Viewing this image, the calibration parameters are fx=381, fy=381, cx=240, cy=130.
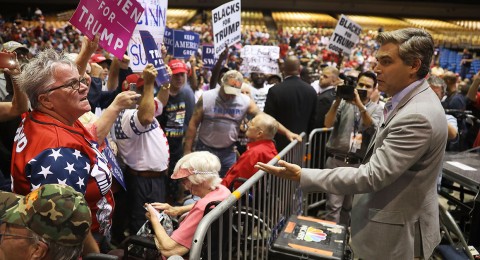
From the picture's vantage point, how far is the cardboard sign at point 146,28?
325 cm

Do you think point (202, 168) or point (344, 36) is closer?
point (202, 168)

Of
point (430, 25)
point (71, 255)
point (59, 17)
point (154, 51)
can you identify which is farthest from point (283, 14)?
point (71, 255)

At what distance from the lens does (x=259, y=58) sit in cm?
691

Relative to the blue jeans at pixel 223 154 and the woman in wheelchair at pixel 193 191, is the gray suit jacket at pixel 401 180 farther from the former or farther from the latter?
the blue jeans at pixel 223 154

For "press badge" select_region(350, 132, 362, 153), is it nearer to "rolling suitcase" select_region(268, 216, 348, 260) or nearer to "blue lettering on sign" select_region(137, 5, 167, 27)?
"rolling suitcase" select_region(268, 216, 348, 260)

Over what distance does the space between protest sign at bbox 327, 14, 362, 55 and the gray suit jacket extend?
435 cm

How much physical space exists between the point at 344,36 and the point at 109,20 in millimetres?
4334

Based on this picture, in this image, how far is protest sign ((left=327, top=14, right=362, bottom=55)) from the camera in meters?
6.02

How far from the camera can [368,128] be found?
3.80 metres

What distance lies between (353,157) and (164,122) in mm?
2197

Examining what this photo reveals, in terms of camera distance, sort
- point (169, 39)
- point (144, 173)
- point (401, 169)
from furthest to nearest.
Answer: point (169, 39) → point (144, 173) → point (401, 169)

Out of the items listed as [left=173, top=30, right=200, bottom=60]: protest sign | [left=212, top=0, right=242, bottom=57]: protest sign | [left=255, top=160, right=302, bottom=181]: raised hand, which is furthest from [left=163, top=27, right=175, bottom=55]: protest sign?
[left=255, top=160, right=302, bottom=181]: raised hand

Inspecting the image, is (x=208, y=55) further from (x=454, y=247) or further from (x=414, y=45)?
(x=414, y=45)

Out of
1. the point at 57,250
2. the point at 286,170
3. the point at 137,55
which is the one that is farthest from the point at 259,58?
the point at 57,250
